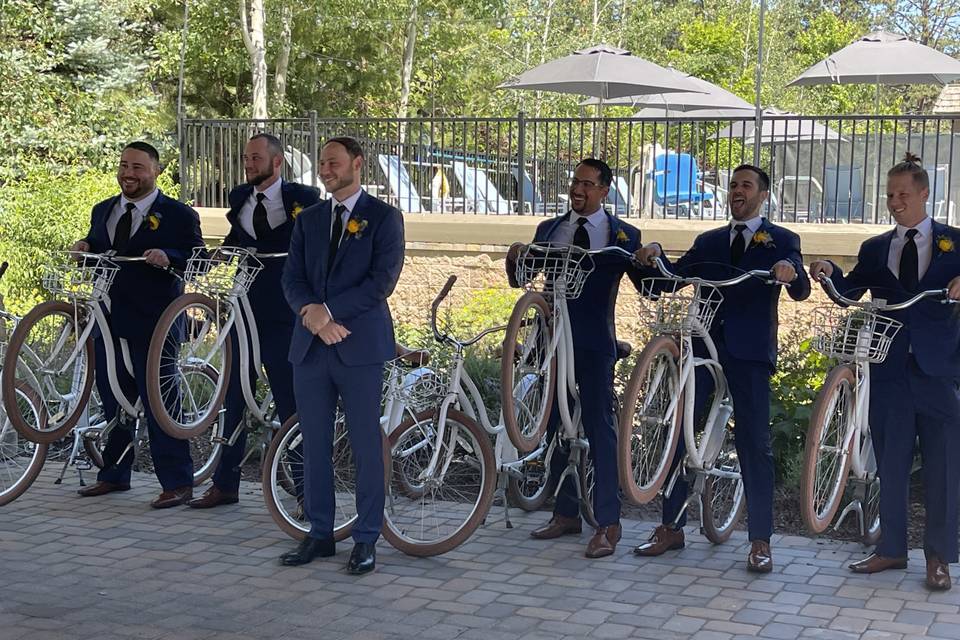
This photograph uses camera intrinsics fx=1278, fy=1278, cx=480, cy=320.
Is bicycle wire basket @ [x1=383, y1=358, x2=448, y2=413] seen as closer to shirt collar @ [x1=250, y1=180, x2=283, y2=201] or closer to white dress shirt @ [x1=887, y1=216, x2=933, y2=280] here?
shirt collar @ [x1=250, y1=180, x2=283, y2=201]

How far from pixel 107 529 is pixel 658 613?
3153 mm

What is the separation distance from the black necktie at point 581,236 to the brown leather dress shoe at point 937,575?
224cm

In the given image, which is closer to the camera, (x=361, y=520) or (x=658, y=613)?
(x=658, y=613)

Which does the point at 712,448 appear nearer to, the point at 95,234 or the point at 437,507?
the point at 437,507

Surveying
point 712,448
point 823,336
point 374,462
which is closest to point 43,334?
point 374,462

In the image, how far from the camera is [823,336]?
244 inches

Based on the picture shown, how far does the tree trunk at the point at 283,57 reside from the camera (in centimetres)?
2899

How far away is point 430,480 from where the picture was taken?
21.0ft

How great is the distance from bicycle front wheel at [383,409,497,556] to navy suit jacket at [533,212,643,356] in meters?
0.75

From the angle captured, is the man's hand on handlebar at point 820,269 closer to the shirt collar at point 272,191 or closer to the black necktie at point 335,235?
the black necktie at point 335,235

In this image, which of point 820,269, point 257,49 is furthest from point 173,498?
point 257,49

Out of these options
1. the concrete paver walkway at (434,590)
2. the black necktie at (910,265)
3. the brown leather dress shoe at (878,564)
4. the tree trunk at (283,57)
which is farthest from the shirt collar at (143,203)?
the tree trunk at (283,57)

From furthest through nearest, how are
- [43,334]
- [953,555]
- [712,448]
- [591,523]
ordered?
[43,334], [591,523], [712,448], [953,555]

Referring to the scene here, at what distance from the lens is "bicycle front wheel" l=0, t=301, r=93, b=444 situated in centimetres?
701
